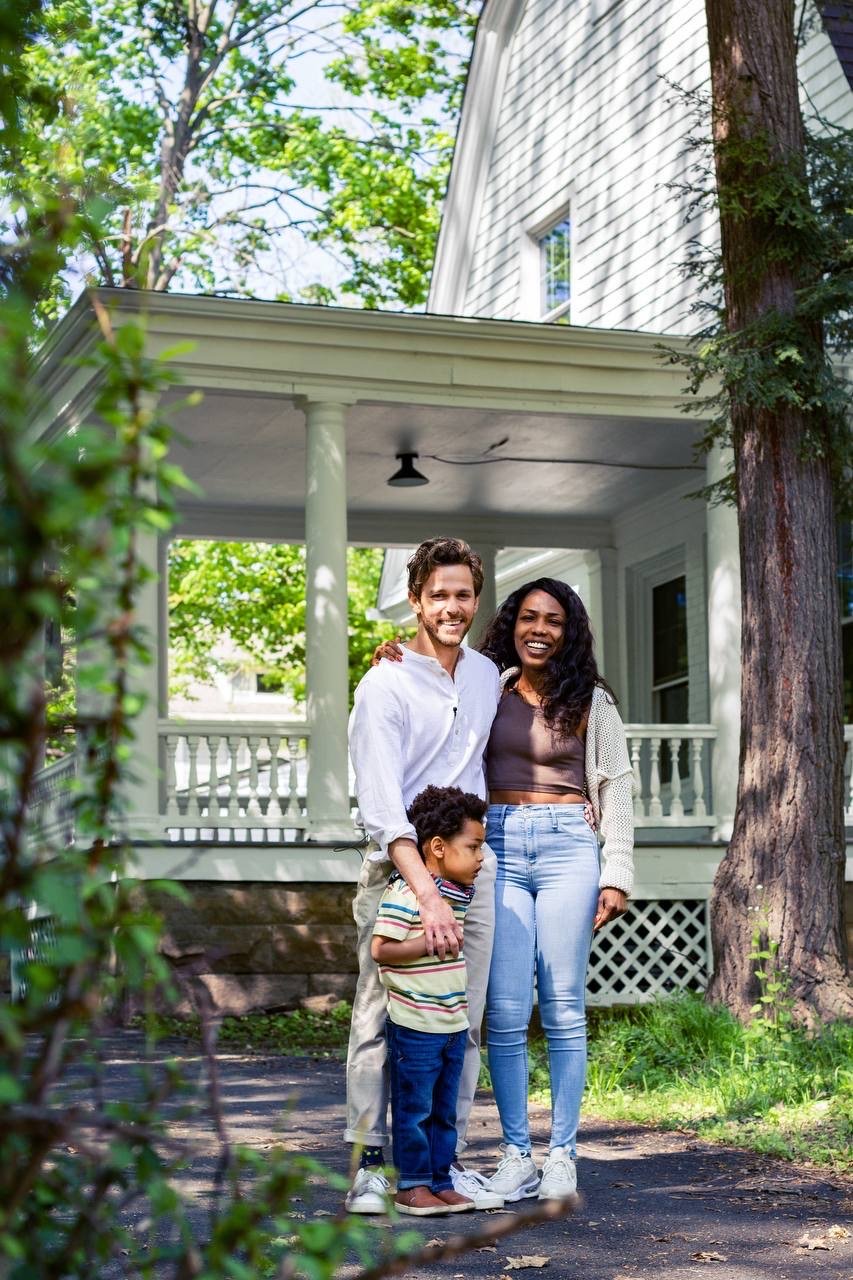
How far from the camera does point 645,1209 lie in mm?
4758

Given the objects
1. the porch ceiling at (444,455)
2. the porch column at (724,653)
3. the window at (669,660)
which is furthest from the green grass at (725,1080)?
the window at (669,660)

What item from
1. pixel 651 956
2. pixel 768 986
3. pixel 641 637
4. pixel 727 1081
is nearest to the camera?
pixel 727 1081

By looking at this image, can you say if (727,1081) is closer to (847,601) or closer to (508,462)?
(847,601)

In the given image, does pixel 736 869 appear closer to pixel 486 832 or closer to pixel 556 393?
pixel 486 832

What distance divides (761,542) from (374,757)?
3875 mm

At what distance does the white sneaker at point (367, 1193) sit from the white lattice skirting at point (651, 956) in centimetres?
561

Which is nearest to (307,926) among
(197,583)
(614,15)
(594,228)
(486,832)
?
(486,832)

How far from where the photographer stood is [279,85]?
79.4 ft

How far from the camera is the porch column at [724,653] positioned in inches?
417

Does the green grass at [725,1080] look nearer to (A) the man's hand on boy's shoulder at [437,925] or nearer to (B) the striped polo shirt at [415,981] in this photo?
(B) the striped polo shirt at [415,981]

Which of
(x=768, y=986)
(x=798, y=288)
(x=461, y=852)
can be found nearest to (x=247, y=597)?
(x=798, y=288)

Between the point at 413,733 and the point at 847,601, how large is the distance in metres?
8.30

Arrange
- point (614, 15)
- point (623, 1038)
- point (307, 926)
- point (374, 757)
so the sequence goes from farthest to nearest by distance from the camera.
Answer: point (614, 15), point (307, 926), point (623, 1038), point (374, 757)

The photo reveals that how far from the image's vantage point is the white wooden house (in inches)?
383
